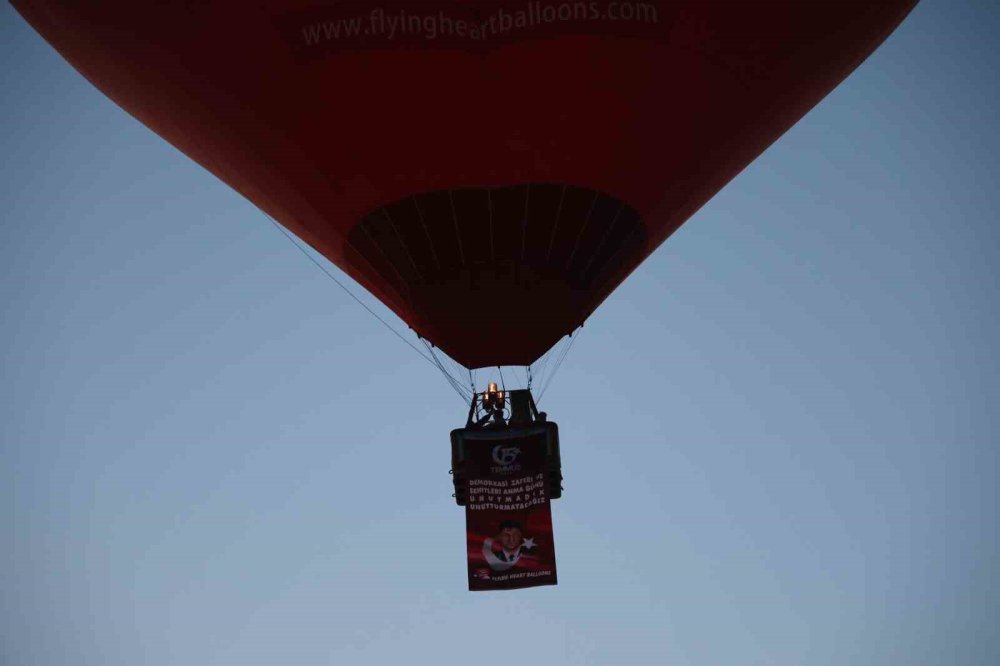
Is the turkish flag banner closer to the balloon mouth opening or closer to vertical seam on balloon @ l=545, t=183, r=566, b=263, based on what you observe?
the balloon mouth opening

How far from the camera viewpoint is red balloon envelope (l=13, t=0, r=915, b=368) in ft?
27.4

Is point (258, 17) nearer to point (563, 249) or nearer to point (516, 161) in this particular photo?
point (516, 161)

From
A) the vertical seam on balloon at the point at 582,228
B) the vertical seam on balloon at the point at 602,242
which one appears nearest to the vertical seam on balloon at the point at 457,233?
the vertical seam on balloon at the point at 582,228

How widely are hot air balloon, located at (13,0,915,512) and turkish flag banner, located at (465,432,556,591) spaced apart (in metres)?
0.16

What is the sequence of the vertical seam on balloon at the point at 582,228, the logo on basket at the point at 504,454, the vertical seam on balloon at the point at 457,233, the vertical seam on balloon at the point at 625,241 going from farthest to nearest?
the vertical seam on balloon at the point at 625,241, the vertical seam on balloon at the point at 582,228, the vertical seam on balloon at the point at 457,233, the logo on basket at the point at 504,454

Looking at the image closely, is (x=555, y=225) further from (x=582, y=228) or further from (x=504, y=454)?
(x=504, y=454)

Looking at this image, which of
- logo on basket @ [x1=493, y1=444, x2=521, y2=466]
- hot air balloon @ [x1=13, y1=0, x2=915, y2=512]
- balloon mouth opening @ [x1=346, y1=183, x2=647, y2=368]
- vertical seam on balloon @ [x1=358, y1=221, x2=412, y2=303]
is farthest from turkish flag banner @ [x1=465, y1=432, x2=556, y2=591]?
vertical seam on balloon @ [x1=358, y1=221, x2=412, y2=303]

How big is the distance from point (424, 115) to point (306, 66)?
0.90 metres

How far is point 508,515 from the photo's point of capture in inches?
350

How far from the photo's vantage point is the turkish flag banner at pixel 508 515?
8.80m

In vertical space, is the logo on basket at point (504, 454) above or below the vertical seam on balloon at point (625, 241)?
below

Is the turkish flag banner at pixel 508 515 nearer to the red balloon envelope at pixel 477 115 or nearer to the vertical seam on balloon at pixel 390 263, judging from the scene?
the red balloon envelope at pixel 477 115

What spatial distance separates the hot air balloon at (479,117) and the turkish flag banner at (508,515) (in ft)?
0.53

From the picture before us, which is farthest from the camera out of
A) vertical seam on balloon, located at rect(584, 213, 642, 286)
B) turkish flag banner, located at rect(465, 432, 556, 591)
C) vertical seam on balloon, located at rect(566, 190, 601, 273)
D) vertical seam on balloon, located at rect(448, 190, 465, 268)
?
vertical seam on balloon, located at rect(584, 213, 642, 286)
